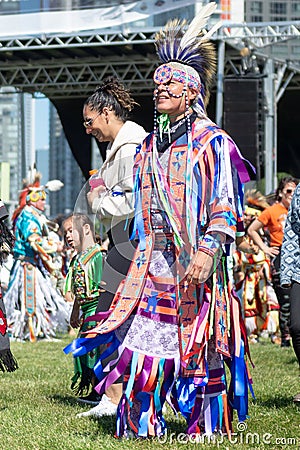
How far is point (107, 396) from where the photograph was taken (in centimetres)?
448

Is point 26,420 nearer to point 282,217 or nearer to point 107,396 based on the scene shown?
point 107,396

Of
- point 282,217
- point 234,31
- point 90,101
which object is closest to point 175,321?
point 90,101

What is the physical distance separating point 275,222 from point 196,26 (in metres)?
4.42

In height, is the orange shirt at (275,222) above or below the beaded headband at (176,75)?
Result: below

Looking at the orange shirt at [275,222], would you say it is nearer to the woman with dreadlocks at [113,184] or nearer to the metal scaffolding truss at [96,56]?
the woman with dreadlocks at [113,184]

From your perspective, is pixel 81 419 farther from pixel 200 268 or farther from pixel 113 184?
pixel 200 268

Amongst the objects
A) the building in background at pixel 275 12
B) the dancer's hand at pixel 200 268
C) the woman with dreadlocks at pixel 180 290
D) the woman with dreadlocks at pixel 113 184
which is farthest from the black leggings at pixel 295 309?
the building in background at pixel 275 12

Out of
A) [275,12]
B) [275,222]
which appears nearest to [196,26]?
[275,222]

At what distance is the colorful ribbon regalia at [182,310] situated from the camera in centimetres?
367

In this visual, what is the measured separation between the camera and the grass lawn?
376 centimetres

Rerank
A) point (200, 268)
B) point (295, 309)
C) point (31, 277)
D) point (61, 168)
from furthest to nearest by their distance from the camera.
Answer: point (61, 168), point (31, 277), point (295, 309), point (200, 268)

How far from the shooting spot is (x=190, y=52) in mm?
3900

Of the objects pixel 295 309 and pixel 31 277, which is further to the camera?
pixel 31 277

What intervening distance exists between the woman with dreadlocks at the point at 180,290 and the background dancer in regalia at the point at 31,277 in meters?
5.52
